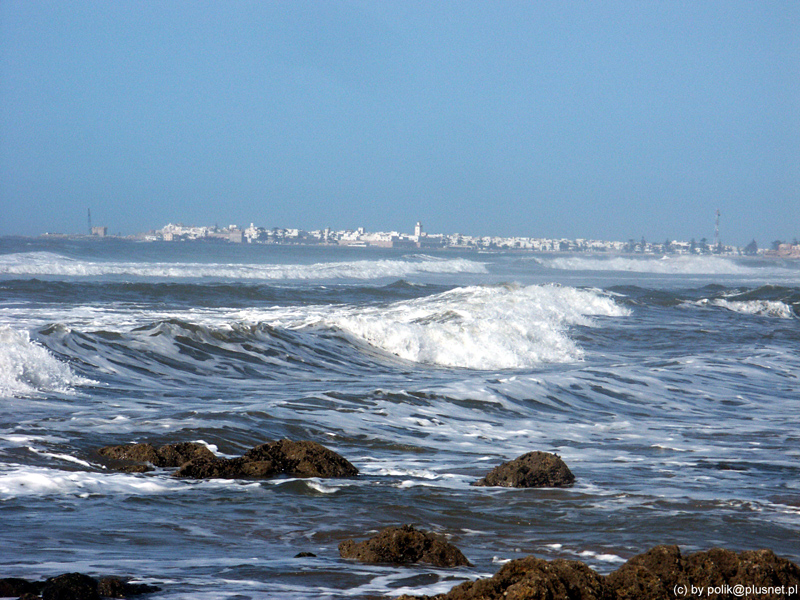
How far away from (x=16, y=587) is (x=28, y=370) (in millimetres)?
6998

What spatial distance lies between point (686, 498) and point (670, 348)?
1203 centimetres

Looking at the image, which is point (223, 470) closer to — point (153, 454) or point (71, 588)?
point (153, 454)

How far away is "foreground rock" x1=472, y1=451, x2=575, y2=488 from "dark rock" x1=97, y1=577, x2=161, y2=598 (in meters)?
3.01

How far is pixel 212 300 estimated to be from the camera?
26484mm

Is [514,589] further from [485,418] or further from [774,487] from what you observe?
[485,418]

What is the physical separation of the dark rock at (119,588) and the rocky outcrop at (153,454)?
8.96 feet

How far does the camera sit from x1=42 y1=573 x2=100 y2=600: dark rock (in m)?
2.85

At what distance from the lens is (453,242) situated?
159750 millimetres

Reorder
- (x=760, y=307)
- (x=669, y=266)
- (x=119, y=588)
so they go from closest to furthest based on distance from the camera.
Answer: (x=119, y=588), (x=760, y=307), (x=669, y=266)

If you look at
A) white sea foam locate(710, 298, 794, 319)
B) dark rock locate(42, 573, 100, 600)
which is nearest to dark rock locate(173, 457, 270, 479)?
dark rock locate(42, 573, 100, 600)

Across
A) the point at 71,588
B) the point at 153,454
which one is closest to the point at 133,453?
the point at 153,454

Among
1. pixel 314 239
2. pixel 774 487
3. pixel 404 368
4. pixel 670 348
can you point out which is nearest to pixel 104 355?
pixel 404 368

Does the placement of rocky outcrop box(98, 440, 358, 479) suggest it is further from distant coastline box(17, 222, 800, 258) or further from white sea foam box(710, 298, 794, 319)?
distant coastline box(17, 222, 800, 258)

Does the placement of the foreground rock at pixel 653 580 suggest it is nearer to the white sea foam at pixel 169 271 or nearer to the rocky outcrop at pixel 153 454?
the rocky outcrop at pixel 153 454
